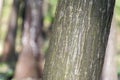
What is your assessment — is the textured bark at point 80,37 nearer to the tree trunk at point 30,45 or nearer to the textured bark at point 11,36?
the tree trunk at point 30,45

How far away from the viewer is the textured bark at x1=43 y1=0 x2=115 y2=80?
2.68m

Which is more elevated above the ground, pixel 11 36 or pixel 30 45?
pixel 30 45

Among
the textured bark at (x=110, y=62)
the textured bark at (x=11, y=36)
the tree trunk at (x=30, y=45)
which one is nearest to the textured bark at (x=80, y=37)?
the textured bark at (x=110, y=62)

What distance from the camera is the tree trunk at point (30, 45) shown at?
357 inches

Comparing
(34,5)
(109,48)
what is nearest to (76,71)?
(109,48)

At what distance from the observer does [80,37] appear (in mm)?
2701

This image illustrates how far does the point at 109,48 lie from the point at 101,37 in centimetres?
209

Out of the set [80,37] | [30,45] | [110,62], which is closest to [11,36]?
[30,45]

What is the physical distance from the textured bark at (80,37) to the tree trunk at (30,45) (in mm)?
6242

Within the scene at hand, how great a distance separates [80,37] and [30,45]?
6.80 m

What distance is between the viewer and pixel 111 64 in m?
4.85

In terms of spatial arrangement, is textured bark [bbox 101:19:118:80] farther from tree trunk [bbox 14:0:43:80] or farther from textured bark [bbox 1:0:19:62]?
textured bark [bbox 1:0:19:62]

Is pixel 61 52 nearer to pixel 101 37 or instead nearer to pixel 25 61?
pixel 101 37

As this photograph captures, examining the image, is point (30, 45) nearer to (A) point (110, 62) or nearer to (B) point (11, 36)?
(B) point (11, 36)
